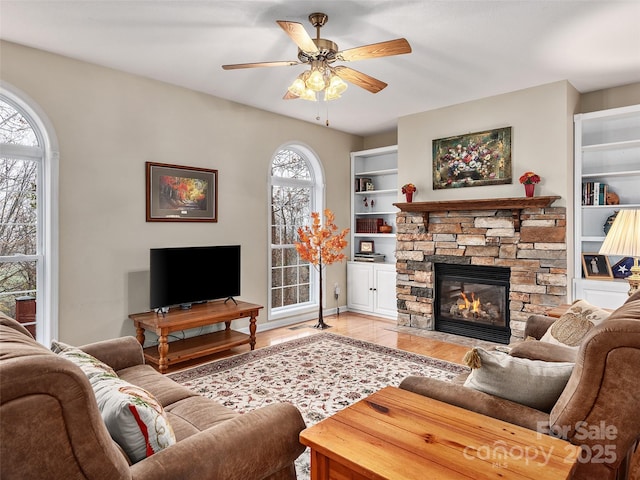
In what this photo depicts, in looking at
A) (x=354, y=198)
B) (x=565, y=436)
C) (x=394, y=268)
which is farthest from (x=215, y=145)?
(x=565, y=436)

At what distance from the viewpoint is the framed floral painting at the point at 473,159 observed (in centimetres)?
445

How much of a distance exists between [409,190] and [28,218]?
13.3ft

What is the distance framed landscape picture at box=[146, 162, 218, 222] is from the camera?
4.01m

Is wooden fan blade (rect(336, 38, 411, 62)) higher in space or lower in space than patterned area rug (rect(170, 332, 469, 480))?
higher

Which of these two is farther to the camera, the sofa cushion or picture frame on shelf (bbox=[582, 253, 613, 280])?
picture frame on shelf (bbox=[582, 253, 613, 280])

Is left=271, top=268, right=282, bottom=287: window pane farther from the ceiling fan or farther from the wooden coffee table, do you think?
the wooden coffee table

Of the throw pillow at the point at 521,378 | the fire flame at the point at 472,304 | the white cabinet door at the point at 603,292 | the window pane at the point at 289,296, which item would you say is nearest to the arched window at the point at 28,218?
the window pane at the point at 289,296

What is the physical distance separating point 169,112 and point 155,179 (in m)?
0.73

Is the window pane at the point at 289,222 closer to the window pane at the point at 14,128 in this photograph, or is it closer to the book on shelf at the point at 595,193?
the window pane at the point at 14,128

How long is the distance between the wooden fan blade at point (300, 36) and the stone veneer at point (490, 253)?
2.96 metres

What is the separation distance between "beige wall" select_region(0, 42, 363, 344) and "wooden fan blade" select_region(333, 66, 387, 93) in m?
2.08

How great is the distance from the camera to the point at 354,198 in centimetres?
624

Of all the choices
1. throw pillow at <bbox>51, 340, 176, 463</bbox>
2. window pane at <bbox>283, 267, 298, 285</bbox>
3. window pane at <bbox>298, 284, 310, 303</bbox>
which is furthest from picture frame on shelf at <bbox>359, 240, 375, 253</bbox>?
throw pillow at <bbox>51, 340, 176, 463</bbox>

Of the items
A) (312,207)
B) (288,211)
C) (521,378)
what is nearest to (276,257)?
(288,211)
